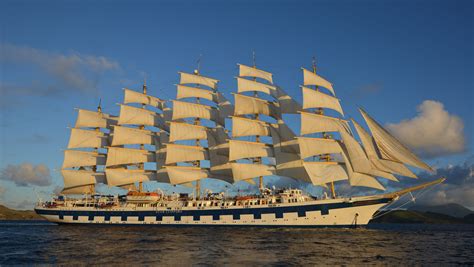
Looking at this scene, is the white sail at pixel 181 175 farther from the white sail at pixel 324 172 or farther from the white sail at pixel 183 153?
the white sail at pixel 324 172

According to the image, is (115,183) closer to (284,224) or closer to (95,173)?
(95,173)

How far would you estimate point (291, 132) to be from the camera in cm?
6338

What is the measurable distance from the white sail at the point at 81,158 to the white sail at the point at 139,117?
8.87m

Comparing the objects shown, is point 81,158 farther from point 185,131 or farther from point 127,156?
point 185,131

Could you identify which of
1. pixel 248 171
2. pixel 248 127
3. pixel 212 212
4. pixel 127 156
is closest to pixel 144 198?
pixel 127 156

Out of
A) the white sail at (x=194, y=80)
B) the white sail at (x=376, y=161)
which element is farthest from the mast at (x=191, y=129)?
the white sail at (x=376, y=161)

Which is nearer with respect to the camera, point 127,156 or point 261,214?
point 261,214

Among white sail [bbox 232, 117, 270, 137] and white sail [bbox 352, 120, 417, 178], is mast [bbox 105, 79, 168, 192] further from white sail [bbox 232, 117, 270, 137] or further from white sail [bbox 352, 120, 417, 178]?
white sail [bbox 352, 120, 417, 178]

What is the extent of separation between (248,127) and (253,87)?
7679mm

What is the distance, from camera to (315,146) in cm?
5731

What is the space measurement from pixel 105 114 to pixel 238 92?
29.8 m

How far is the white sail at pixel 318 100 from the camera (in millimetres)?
60084

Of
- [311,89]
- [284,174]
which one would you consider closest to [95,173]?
[284,174]

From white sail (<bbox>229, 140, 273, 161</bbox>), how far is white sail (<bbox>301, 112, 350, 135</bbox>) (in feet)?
28.3
